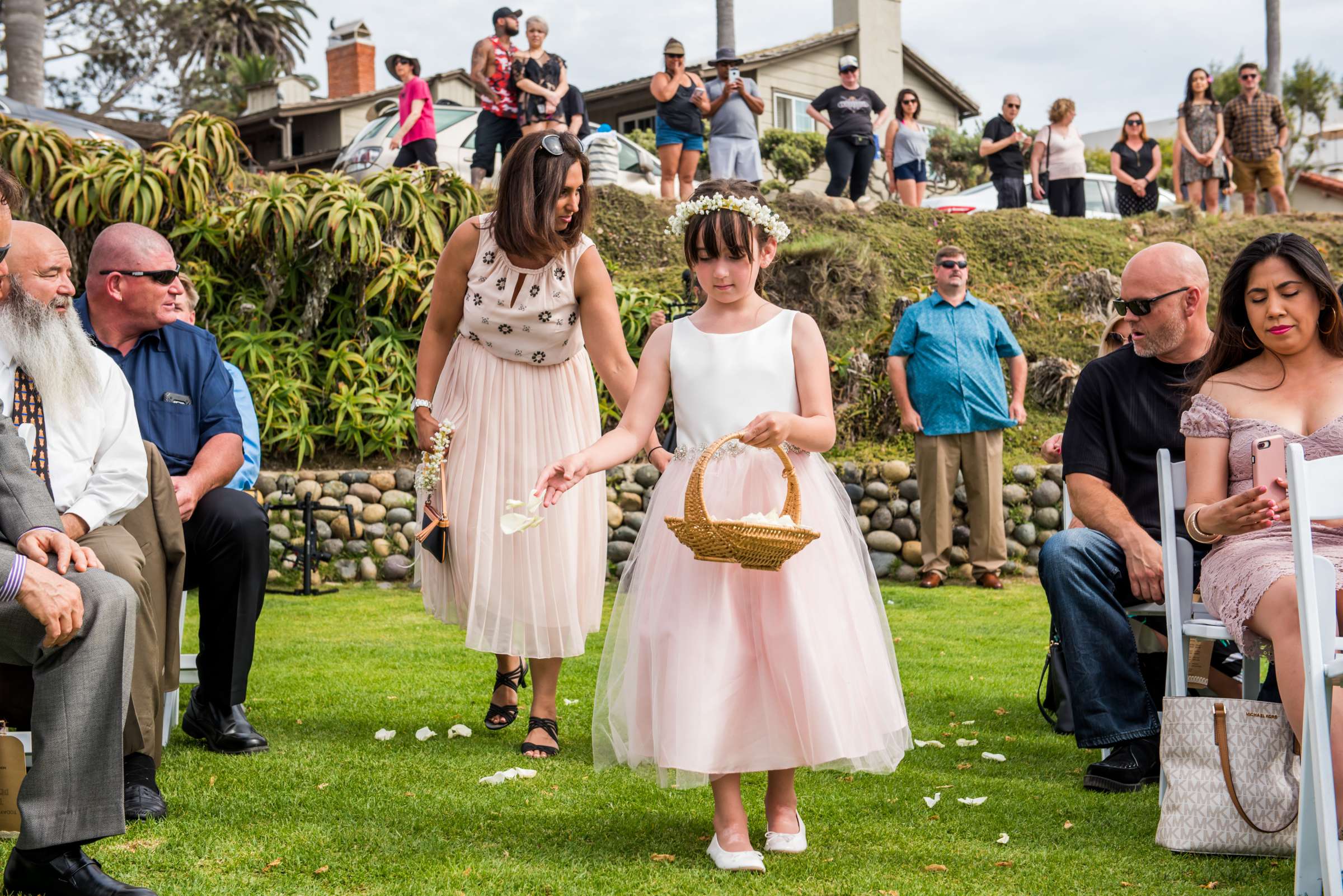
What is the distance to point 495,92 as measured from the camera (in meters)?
12.1

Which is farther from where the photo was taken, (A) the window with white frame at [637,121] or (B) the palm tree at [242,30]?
(B) the palm tree at [242,30]

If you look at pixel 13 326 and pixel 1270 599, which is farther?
pixel 13 326

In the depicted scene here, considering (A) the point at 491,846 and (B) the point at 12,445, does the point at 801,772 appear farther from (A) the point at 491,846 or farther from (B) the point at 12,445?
(B) the point at 12,445

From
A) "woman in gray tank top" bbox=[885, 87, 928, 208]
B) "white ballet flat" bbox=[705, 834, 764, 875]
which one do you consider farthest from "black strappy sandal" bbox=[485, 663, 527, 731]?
"woman in gray tank top" bbox=[885, 87, 928, 208]

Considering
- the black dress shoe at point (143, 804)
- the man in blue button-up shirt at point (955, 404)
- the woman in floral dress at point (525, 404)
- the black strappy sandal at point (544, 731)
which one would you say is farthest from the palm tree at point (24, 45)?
the black dress shoe at point (143, 804)

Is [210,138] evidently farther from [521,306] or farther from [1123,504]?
[1123,504]

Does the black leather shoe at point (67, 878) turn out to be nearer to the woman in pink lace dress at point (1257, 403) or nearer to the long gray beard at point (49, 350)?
the long gray beard at point (49, 350)

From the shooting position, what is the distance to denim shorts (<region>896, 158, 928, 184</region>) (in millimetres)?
14531

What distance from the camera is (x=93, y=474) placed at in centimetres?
359

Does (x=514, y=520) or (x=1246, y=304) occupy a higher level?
(x=1246, y=304)

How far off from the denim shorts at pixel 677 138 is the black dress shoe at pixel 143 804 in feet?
34.5

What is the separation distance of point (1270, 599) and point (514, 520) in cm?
195

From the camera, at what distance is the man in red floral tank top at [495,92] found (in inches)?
465

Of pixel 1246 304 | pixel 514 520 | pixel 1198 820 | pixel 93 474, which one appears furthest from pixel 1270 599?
pixel 93 474
